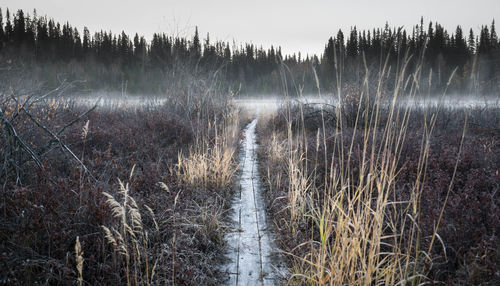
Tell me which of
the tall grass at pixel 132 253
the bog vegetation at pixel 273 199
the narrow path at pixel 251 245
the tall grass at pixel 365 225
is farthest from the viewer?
the narrow path at pixel 251 245

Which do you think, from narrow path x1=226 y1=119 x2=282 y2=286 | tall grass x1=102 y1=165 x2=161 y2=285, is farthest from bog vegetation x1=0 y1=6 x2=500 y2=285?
narrow path x1=226 y1=119 x2=282 y2=286

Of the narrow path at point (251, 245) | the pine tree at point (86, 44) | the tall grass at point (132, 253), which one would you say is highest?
the pine tree at point (86, 44)

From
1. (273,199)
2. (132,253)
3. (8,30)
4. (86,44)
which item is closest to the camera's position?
(132,253)

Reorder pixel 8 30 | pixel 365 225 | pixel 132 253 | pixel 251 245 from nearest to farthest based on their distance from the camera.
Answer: pixel 365 225
pixel 132 253
pixel 251 245
pixel 8 30

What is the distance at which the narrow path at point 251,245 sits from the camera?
104 inches

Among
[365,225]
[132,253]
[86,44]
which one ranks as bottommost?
[132,253]

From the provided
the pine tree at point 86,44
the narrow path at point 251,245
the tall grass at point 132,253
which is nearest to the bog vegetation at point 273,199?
the tall grass at point 132,253

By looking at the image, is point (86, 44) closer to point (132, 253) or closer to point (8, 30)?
point (8, 30)

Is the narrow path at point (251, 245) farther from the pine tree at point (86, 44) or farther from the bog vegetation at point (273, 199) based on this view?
the pine tree at point (86, 44)

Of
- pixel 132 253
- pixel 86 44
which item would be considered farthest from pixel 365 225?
pixel 86 44

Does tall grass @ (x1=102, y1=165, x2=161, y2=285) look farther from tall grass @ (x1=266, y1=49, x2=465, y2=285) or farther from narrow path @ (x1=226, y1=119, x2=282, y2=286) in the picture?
tall grass @ (x1=266, y1=49, x2=465, y2=285)

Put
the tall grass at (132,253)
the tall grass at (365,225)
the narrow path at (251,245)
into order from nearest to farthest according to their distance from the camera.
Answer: the tall grass at (365,225)
the tall grass at (132,253)
the narrow path at (251,245)

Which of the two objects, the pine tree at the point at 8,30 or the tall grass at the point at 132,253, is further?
the pine tree at the point at 8,30

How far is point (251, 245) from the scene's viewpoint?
3.22m
